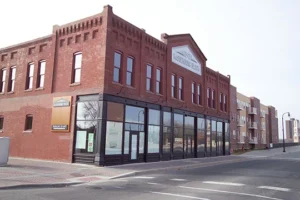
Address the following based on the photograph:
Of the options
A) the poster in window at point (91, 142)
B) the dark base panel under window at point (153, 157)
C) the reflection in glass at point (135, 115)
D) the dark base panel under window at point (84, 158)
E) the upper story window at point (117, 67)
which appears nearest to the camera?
the dark base panel under window at point (84, 158)

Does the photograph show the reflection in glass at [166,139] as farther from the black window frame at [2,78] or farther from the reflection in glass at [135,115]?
the black window frame at [2,78]

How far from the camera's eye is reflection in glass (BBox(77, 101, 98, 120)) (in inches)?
749

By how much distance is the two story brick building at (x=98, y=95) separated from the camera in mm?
19234

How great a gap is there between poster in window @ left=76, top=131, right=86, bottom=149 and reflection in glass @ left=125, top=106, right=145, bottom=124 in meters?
3.21

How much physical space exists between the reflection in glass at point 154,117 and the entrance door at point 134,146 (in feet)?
7.19

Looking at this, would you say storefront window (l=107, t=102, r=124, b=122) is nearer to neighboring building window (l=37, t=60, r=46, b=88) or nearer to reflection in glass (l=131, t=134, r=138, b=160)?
reflection in glass (l=131, t=134, r=138, b=160)

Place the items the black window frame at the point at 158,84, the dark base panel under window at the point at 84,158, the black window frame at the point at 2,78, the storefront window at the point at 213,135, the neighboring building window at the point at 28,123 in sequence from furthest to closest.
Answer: the storefront window at the point at 213,135, the black window frame at the point at 2,78, the black window frame at the point at 158,84, the neighboring building window at the point at 28,123, the dark base panel under window at the point at 84,158

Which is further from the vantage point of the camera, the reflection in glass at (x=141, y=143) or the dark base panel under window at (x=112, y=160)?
the reflection in glass at (x=141, y=143)

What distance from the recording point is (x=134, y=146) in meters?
21.1

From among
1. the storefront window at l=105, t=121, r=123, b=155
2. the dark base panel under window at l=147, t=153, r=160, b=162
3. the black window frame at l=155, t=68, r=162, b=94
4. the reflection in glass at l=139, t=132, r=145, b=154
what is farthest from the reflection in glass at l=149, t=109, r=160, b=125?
the storefront window at l=105, t=121, r=123, b=155

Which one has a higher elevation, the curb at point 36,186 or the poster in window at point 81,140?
the poster in window at point 81,140

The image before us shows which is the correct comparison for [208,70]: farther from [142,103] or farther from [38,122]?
[38,122]

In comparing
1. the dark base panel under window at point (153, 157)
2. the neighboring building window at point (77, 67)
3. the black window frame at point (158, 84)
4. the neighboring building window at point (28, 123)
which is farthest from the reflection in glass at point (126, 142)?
the neighboring building window at point (28, 123)

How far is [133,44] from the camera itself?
2189 centimetres
